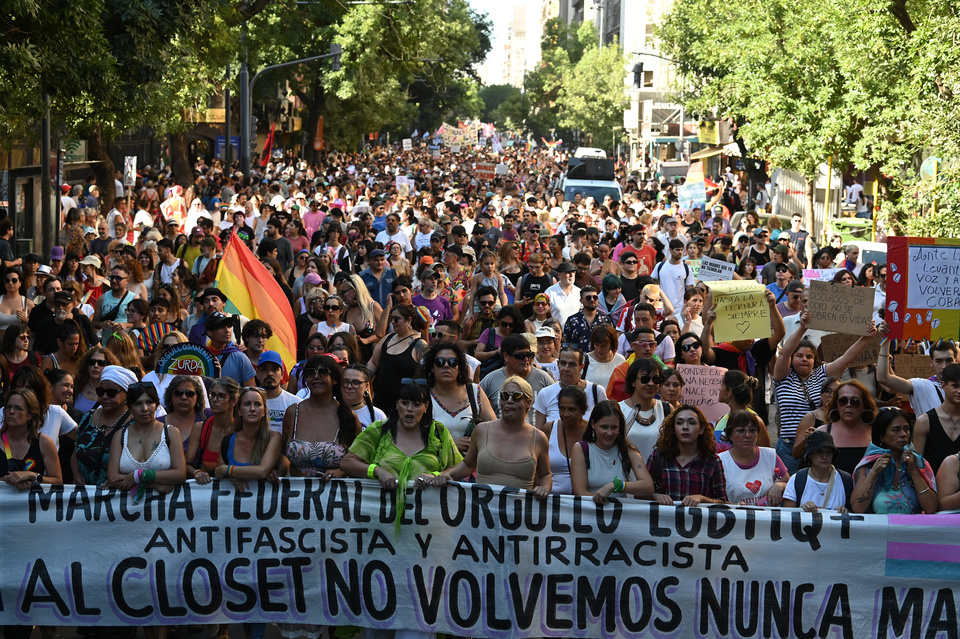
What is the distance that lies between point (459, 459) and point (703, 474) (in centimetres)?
125

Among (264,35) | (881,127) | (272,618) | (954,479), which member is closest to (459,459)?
(272,618)

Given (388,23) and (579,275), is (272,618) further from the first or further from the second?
(388,23)

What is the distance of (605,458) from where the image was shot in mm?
6617

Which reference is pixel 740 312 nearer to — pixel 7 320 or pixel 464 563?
pixel 464 563

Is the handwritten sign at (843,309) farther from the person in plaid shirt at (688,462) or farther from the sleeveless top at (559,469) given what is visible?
the sleeveless top at (559,469)

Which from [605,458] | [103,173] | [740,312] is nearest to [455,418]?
[605,458]

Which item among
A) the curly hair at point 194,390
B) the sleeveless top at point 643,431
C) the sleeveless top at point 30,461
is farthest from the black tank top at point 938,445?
the sleeveless top at point 30,461

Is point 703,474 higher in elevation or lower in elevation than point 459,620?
higher

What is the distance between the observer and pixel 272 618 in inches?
256

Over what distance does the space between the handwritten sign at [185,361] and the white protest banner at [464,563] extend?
5.84 ft

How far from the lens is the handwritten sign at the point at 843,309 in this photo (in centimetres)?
871

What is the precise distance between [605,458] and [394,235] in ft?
33.6

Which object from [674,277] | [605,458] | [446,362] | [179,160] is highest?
[179,160]

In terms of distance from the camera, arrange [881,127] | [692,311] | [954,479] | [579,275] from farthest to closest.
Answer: [881,127]
[579,275]
[692,311]
[954,479]
